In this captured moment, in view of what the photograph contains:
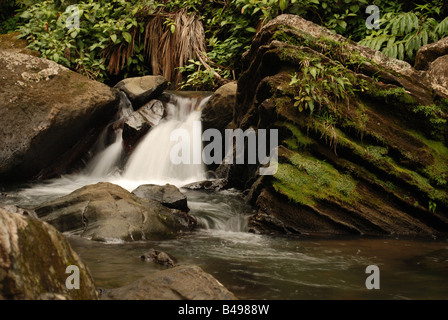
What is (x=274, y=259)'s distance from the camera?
4.42m

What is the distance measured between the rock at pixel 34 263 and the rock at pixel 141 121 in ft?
21.9

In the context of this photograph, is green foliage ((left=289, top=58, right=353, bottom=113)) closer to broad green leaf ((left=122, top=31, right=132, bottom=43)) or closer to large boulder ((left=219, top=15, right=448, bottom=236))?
large boulder ((left=219, top=15, right=448, bottom=236))

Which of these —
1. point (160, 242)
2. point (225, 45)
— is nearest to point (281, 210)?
point (160, 242)

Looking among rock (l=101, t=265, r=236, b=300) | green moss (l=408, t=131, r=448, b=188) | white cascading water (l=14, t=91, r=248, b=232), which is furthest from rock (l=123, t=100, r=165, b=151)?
rock (l=101, t=265, r=236, b=300)

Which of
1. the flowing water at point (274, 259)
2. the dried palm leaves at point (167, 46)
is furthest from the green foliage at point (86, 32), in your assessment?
the flowing water at point (274, 259)

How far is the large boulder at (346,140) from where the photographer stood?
574 cm

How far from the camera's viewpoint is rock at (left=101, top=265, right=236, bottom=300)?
287 cm

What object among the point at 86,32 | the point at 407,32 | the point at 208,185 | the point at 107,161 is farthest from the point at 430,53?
the point at 86,32

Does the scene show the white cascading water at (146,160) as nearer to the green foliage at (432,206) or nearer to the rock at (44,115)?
the rock at (44,115)

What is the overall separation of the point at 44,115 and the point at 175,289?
6.30m

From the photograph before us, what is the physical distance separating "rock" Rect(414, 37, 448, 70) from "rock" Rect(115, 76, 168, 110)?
529 centimetres

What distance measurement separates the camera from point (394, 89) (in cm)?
639

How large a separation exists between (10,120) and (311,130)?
535cm

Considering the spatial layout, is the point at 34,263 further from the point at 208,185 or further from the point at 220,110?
the point at 220,110
